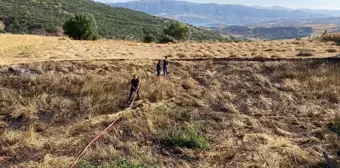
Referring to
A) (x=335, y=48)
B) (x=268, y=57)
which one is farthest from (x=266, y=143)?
(x=335, y=48)

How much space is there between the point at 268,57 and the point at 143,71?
25.1ft

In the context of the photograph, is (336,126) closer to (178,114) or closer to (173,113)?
(178,114)

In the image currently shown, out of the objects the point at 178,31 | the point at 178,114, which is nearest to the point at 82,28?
the point at 178,31

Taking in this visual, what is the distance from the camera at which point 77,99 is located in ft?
48.5

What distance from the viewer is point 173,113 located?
13156 mm

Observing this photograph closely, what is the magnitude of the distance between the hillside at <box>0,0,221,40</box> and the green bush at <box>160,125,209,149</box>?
5199 centimetres

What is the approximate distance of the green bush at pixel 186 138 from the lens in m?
10.6

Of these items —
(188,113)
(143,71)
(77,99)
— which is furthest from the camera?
(143,71)

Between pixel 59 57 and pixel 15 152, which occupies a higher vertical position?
pixel 59 57

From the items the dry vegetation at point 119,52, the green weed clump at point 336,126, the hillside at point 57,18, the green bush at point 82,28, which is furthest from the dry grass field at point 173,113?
the hillside at point 57,18

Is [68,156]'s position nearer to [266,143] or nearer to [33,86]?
[266,143]

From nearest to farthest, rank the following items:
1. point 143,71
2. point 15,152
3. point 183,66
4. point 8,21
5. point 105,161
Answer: point 105,161, point 15,152, point 143,71, point 183,66, point 8,21

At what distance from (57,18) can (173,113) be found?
2554 inches

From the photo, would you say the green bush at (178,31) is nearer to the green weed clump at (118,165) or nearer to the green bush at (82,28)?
the green bush at (82,28)
